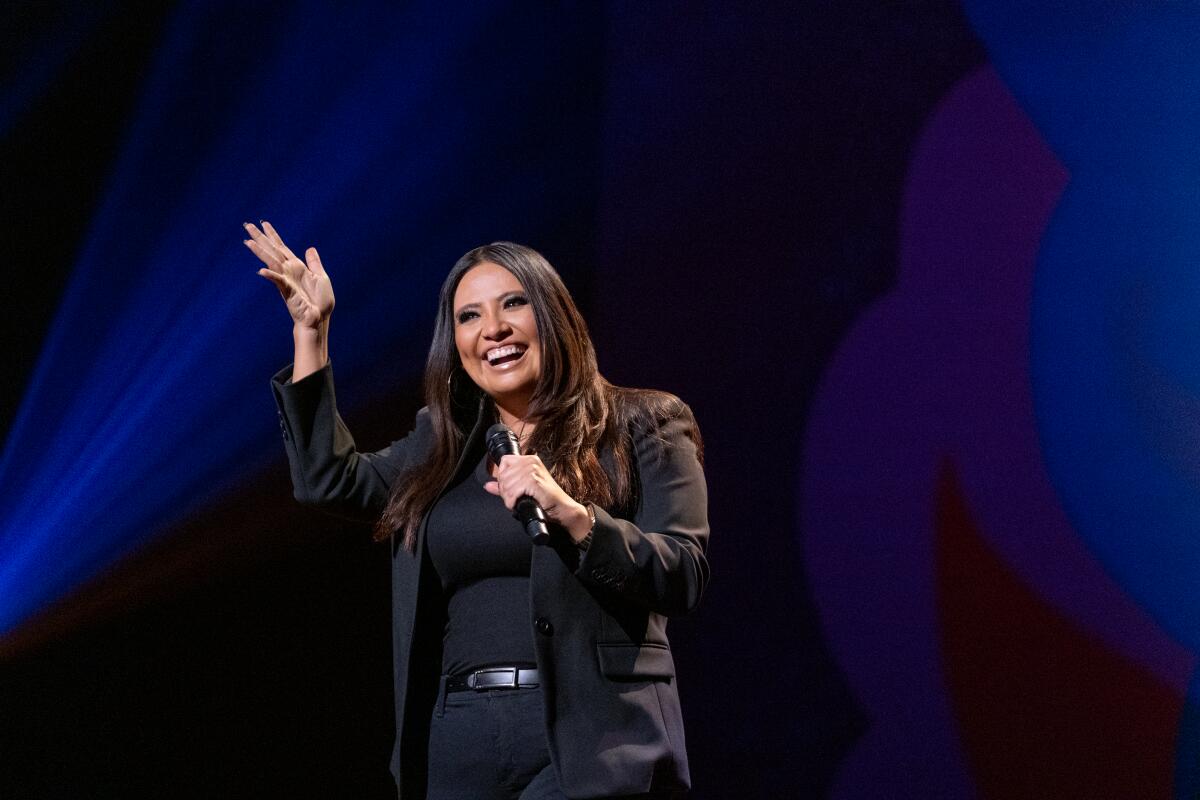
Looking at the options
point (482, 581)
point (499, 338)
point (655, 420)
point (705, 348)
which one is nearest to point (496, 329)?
point (499, 338)

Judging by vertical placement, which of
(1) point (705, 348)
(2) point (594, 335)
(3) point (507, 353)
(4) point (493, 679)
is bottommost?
(4) point (493, 679)

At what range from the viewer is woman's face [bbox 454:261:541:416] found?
1.93m

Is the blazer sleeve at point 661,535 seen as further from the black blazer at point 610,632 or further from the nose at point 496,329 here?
the nose at point 496,329

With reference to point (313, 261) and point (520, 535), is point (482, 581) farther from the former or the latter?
point (313, 261)

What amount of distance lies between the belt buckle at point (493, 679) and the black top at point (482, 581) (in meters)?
0.01

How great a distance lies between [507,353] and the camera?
6.34 ft

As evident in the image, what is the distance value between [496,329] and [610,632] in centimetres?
56

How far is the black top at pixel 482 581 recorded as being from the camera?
1.69 metres

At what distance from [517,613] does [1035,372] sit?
6.50 feet

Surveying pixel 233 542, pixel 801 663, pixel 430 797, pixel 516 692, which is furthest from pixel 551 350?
pixel 801 663

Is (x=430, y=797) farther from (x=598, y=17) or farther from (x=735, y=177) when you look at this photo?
(x=598, y=17)

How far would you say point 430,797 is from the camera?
67.0 inches

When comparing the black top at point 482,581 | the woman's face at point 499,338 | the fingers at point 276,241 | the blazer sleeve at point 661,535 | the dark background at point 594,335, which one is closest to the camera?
the blazer sleeve at point 661,535

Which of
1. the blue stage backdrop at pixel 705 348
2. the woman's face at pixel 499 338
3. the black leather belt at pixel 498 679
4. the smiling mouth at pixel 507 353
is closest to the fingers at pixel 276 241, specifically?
the woman's face at pixel 499 338
